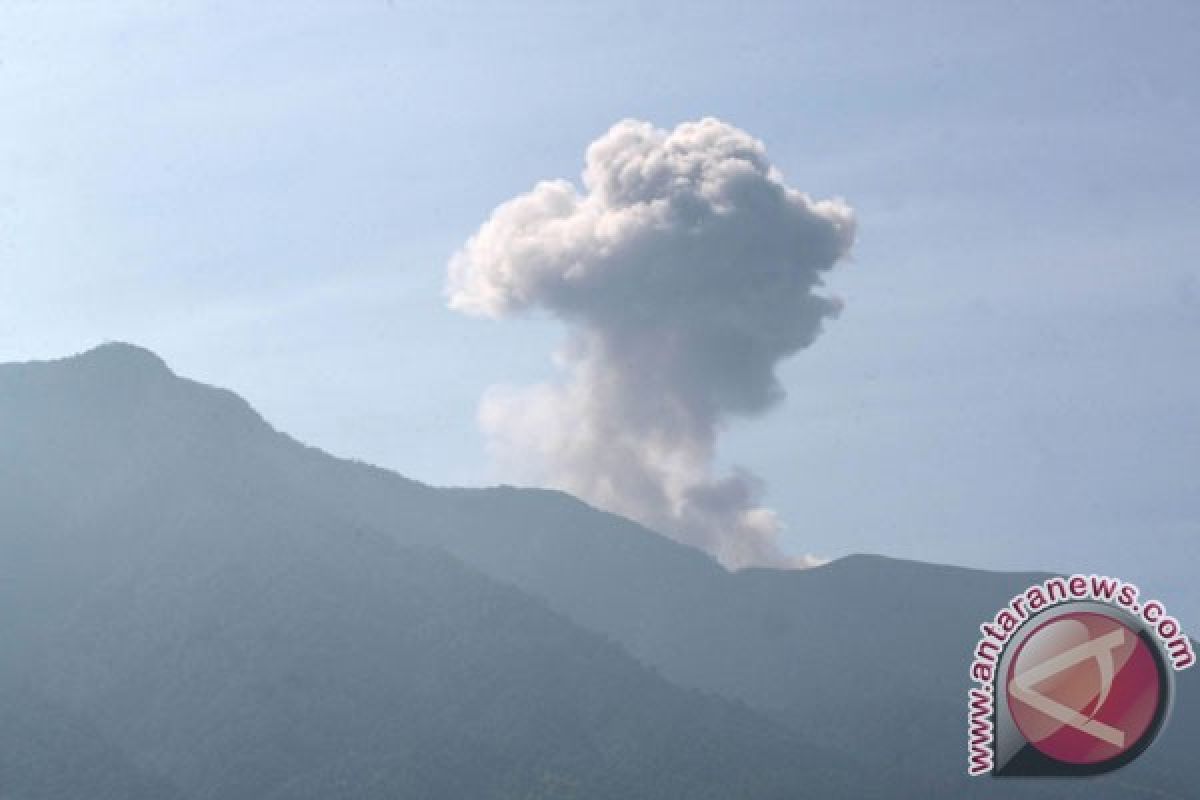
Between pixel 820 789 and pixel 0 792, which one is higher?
pixel 820 789

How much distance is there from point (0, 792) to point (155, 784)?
47.6 ft

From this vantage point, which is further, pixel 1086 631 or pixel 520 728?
pixel 520 728

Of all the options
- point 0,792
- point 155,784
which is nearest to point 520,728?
point 155,784

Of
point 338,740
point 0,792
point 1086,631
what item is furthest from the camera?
point 338,740

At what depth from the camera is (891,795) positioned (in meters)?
196

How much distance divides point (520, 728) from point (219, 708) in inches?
1269

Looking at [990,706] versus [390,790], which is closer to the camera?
[990,706]

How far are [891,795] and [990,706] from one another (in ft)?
367

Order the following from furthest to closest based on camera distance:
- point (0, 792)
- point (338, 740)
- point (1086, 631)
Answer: point (338, 740), point (0, 792), point (1086, 631)

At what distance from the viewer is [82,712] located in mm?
199625

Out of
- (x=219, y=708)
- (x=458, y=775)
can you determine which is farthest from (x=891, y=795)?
(x=219, y=708)

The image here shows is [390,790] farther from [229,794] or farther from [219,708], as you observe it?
[219,708]

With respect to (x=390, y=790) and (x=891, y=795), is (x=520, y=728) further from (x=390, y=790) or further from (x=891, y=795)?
(x=891, y=795)

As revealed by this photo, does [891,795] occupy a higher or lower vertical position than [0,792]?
higher
